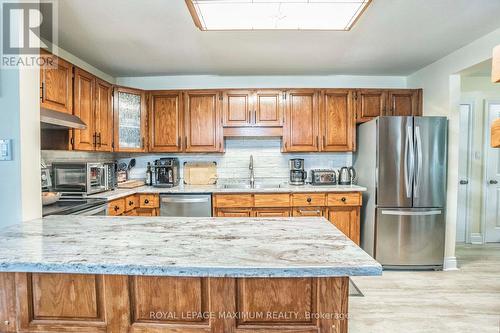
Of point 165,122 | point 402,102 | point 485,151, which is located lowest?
point 485,151

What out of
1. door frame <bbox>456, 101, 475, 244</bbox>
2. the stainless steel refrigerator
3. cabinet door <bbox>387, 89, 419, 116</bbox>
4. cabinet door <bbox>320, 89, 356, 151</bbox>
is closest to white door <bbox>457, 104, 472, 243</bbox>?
door frame <bbox>456, 101, 475, 244</bbox>

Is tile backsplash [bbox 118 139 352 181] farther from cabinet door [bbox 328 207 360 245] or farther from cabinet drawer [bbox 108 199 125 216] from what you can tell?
cabinet drawer [bbox 108 199 125 216]

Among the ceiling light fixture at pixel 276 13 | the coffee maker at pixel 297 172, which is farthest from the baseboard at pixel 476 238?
the ceiling light fixture at pixel 276 13

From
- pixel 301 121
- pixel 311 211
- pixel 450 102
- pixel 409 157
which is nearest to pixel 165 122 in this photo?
pixel 301 121

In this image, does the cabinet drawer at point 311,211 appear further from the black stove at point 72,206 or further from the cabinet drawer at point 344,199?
the black stove at point 72,206

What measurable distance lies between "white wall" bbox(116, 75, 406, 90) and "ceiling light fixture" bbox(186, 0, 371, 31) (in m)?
1.71

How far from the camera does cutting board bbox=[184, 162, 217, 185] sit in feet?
12.8

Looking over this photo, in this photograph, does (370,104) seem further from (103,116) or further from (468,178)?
(103,116)

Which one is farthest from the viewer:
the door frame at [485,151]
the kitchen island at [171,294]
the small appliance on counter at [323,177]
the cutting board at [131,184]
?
the door frame at [485,151]

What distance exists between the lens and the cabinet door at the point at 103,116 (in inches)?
119

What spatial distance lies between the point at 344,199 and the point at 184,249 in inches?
103

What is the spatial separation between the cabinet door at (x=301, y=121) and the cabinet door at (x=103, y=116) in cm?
214

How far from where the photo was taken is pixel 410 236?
3.10m

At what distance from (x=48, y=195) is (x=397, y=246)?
3495mm
